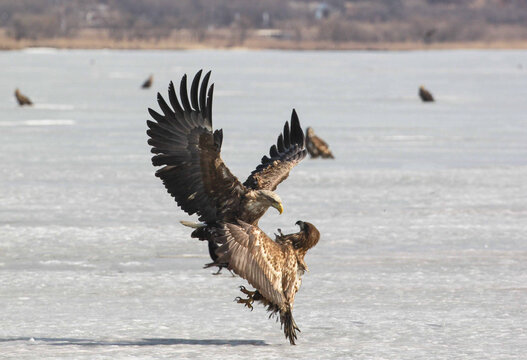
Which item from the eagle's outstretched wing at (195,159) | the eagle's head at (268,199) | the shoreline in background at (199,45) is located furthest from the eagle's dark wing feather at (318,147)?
the shoreline in background at (199,45)

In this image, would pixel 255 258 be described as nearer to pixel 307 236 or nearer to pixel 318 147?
pixel 307 236

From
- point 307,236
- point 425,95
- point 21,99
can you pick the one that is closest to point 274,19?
point 425,95

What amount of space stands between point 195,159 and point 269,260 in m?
0.83

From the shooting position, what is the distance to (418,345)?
6.39m

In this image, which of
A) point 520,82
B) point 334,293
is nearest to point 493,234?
point 334,293

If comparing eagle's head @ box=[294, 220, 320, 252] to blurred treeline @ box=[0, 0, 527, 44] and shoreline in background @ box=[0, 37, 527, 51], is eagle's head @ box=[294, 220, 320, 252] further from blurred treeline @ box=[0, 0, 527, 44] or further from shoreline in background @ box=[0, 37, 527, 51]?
blurred treeline @ box=[0, 0, 527, 44]

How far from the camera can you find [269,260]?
6078 mm

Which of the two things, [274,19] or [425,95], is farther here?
[274,19]

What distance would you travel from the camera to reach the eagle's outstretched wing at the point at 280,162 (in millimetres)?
6973

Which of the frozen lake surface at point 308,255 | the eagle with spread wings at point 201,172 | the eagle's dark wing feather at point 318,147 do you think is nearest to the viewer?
the eagle with spread wings at point 201,172

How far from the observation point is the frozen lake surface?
6.57 meters

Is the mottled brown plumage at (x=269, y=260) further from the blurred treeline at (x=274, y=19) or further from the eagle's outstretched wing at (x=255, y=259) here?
the blurred treeline at (x=274, y=19)

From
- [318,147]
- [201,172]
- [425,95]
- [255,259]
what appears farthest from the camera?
[425,95]

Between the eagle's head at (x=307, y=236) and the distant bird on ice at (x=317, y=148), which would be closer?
the eagle's head at (x=307, y=236)
